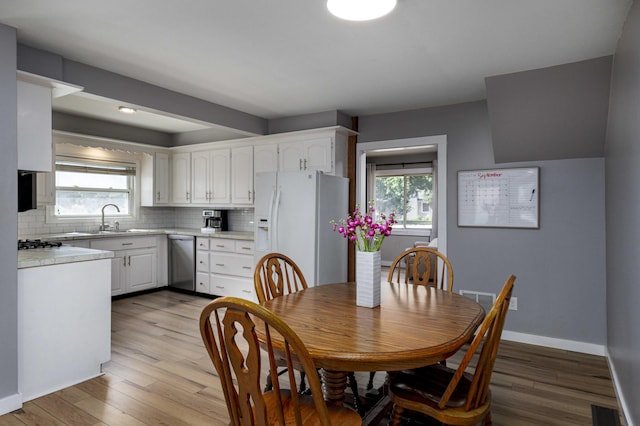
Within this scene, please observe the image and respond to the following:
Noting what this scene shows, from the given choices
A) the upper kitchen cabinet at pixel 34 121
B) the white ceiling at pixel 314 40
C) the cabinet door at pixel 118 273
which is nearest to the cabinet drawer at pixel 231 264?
the cabinet door at pixel 118 273

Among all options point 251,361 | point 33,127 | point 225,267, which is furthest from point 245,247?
point 251,361

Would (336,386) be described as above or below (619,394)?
above

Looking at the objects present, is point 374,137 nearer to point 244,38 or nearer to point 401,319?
point 244,38

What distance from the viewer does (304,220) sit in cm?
400

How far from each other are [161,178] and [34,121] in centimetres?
326

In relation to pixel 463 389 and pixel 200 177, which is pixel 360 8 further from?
pixel 200 177

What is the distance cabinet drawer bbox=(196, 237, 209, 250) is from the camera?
5258 millimetres

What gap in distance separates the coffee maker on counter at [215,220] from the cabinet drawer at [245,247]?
0.79 m

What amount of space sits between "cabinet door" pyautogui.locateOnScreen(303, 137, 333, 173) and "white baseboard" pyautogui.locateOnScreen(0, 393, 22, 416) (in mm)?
3209

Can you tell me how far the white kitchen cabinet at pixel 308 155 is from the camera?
14.4ft

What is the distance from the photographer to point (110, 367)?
3.01 meters

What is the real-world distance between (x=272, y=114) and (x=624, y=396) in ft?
13.3

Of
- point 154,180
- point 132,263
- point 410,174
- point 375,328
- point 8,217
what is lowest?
point 132,263

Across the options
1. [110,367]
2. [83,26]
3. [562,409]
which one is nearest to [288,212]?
[110,367]
